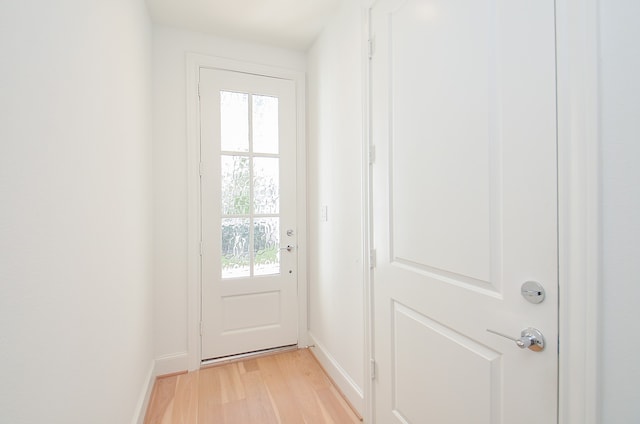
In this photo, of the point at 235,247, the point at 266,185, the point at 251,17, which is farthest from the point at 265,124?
the point at 235,247

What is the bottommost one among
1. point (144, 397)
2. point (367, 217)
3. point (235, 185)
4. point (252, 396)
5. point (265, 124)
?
point (252, 396)

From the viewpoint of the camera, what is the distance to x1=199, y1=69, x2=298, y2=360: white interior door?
2.29m

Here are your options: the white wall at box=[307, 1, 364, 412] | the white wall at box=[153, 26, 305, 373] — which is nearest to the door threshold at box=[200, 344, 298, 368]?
the white wall at box=[153, 26, 305, 373]

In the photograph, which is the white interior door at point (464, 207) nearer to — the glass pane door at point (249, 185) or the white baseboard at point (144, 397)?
the glass pane door at point (249, 185)

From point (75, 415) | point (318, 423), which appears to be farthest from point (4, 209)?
point (318, 423)

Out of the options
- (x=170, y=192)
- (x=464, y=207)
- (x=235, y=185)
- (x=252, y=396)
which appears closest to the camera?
(x=464, y=207)

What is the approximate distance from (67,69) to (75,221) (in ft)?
1.46

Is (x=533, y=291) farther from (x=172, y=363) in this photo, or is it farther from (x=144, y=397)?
(x=172, y=363)

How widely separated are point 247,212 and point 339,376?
4.54ft

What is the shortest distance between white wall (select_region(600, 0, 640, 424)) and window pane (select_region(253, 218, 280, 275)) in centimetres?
207

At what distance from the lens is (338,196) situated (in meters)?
2.00

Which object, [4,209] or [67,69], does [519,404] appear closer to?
[4,209]

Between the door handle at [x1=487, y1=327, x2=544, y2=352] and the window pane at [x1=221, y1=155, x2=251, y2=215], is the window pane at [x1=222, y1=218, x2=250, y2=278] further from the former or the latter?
the door handle at [x1=487, y1=327, x2=544, y2=352]

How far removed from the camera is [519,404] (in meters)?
0.86
